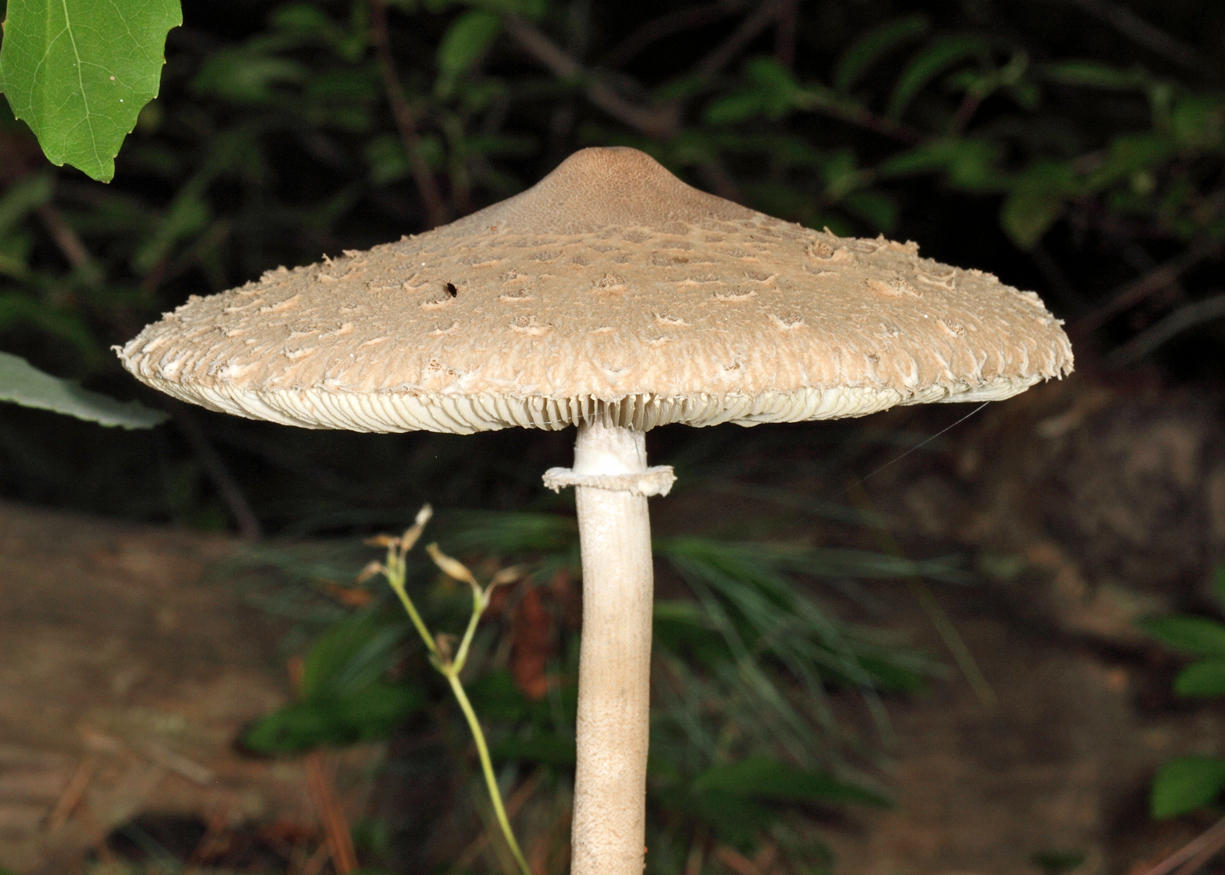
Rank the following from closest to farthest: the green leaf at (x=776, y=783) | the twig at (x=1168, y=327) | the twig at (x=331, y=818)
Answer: the green leaf at (x=776, y=783) → the twig at (x=331, y=818) → the twig at (x=1168, y=327)

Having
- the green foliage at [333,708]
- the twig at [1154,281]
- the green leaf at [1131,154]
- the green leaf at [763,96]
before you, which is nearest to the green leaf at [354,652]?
the green foliage at [333,708]

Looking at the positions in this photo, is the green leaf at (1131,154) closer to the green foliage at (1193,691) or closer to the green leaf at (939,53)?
the green leaf at (939,53)

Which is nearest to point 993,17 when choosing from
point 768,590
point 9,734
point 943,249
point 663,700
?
point 943,249

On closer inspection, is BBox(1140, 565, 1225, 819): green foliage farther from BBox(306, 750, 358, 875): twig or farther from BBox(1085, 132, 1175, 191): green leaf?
BBox(306, 750, 358, 875): twig

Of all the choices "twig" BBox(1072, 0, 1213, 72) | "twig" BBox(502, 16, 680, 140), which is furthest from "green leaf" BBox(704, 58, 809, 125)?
"twig" BBox(1072, 0, 1213, 72)

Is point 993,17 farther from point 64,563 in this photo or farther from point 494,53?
point 64,563

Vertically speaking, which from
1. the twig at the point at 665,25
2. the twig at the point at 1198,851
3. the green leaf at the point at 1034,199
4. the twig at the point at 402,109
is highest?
the twig at the point at 665,25
